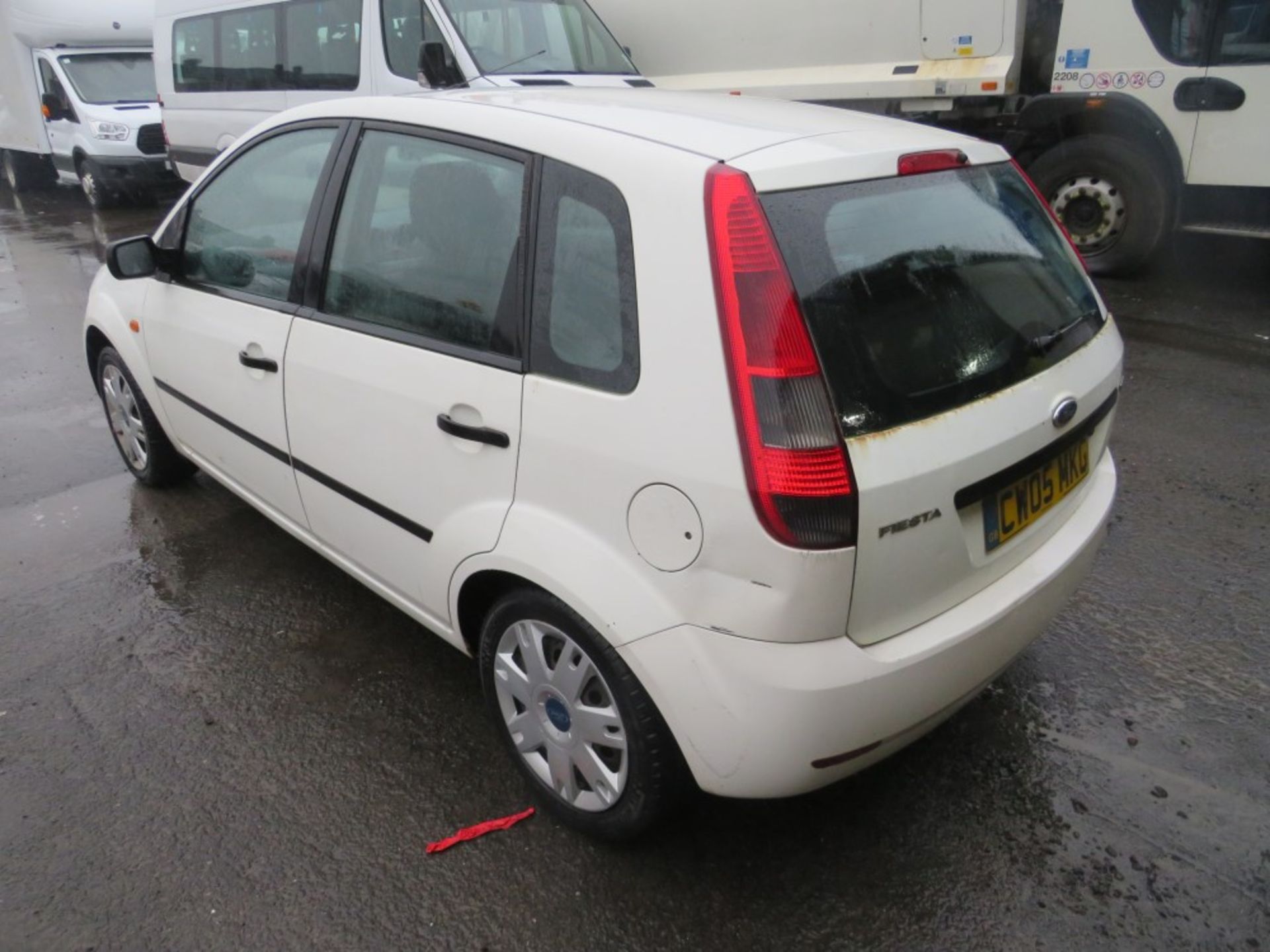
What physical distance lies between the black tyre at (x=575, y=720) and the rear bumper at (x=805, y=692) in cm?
11

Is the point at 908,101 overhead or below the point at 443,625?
overhead

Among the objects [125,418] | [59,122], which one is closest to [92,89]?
[59,122]

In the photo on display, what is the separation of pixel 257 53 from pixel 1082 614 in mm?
9201

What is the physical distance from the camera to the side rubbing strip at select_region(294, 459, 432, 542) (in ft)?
8.45

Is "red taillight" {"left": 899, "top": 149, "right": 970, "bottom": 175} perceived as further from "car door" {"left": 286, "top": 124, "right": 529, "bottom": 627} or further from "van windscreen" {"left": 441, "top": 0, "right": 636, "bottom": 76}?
"van windscreen" {"left": 441, "top": 0, "right": 636, "bottom": 76}

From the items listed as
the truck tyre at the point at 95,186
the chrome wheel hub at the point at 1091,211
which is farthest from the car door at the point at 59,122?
the chrome wheel hub at the point at 1091,211

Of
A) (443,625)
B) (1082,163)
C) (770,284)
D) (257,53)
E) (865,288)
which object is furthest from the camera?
(257,53)

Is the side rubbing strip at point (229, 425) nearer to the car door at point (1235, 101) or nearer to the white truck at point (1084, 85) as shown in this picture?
the white truck at point (1084, 85)

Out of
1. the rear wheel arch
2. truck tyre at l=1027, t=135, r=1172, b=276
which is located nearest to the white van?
truck tyre at l=1027, t=135, r=1172, b=276

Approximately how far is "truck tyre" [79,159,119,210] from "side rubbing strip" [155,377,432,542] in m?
11.3

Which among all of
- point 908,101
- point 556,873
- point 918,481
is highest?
point 908,101

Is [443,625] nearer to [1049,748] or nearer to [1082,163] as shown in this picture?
[1049,748]

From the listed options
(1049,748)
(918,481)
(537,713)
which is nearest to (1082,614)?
(1049,748)

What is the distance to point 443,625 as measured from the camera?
265 cm
